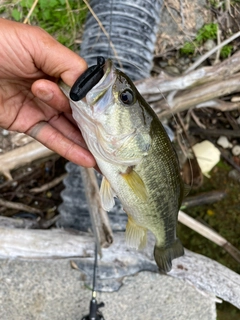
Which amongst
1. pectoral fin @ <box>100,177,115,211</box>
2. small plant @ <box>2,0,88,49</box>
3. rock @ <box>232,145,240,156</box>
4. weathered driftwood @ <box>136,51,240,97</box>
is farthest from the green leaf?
rock @ <box>232,145,240,156</box>

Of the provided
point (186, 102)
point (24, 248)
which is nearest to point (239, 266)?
point (186, 102)

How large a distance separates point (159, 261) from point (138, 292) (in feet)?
2.50

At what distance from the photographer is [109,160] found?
1.90 meters

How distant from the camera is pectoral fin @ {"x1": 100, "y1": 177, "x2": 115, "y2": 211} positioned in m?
2.04

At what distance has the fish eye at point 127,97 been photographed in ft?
5.58

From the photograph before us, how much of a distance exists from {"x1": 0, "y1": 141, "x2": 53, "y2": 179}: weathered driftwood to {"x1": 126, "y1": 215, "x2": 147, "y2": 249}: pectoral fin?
991 millimetres

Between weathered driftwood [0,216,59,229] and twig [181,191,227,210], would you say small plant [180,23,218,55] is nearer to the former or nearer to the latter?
twig [181,191,227,210]

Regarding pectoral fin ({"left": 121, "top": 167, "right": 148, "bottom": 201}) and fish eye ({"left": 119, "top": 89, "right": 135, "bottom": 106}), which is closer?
fish eye ({"left": 119, "top": 89, "right": 135, "bottom": 106})

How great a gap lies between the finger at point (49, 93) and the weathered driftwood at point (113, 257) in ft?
3.87

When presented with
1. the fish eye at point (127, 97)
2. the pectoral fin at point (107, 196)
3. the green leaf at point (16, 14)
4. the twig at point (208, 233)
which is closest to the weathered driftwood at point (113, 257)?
the twig at point (208, 233)

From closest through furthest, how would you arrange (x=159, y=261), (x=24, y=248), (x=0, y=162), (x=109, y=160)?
1. (x=109, y=160)
2. (x=159, y=261)
3. (x=24, y=248)
4. (x=0, y=162)

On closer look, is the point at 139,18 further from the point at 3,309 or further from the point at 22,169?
the point at 3,309

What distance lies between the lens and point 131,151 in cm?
185

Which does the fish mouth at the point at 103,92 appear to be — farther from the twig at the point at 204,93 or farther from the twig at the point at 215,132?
the twig at the point at 215,132
